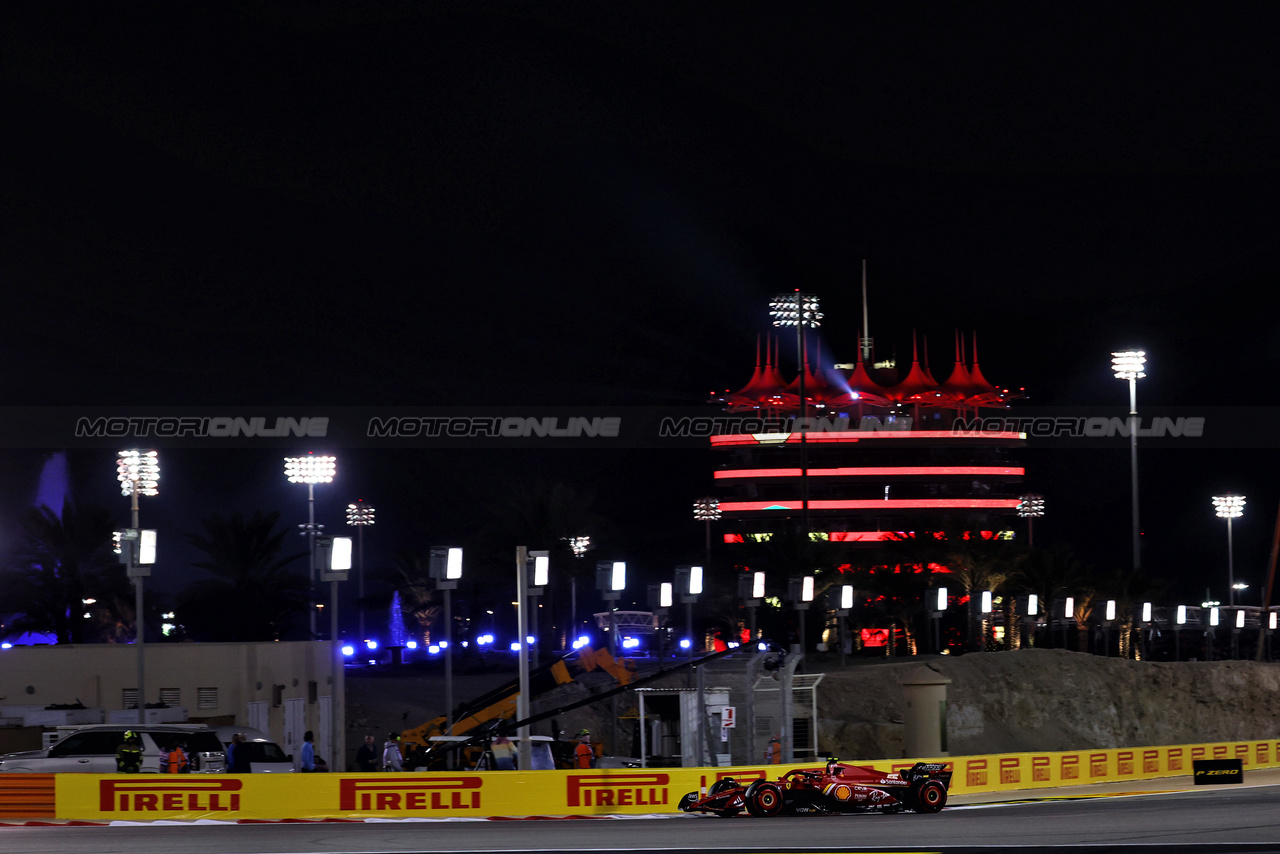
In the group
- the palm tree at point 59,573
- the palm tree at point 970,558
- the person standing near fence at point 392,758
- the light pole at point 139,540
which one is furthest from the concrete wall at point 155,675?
the palm tree at point 970,558

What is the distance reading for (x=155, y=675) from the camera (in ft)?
120

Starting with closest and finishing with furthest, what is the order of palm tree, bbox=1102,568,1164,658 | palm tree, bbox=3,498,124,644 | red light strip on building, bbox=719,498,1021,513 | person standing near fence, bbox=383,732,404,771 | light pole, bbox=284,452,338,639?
person standing near fence, bbox=383,732,404,771
palm tree, bbox=3,498,124,644
light pole, bbox=284,452,338,639
palm tree, bbox=1102,568,1164,658
red light strip on building, bbox=719,498,1021,513

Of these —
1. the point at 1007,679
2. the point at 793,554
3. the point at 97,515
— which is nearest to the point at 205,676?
the point at 97,515

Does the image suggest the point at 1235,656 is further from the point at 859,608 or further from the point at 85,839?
the point at 85,839

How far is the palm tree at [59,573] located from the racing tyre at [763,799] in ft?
132

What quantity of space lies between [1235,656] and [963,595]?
1652 centimetres

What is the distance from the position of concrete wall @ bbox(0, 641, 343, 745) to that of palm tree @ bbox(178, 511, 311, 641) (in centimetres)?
2286

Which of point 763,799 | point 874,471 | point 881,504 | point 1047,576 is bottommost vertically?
point 763,799

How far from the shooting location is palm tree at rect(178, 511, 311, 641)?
2408 inches

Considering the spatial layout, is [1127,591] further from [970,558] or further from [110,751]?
[110,751]

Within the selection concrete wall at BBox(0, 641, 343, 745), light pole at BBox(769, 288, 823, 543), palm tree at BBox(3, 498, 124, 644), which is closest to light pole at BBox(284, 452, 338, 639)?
palm tree at BBox(3, 498, 124, 644)

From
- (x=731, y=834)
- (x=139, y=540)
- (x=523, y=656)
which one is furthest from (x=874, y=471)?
(x=731, y=834)

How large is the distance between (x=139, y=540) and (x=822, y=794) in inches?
615

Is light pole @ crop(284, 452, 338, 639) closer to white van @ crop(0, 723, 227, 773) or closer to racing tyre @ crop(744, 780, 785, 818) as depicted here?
white van @ crop(0, 723, 227, 773)
